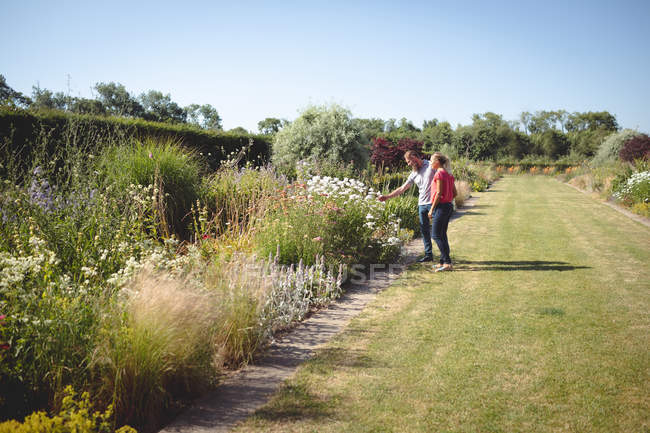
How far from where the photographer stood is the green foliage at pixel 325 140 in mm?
13961

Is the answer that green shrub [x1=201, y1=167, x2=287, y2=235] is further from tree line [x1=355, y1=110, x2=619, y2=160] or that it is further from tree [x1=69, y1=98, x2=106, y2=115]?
tree line [x1=355, y1=110, x2=619, y2=160]

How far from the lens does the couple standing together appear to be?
6.19 metres

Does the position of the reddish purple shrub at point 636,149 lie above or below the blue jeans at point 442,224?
above

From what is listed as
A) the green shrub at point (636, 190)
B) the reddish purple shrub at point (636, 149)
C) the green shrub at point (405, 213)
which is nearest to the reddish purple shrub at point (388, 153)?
the green shrub at point (405, 213)

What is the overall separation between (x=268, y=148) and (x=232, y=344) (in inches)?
578

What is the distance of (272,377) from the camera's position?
10.4 ft

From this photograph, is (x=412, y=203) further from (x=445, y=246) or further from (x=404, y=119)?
(x=404, y=119)

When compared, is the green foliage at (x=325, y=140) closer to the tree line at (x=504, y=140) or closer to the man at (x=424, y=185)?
the man at (x=424, y=185)

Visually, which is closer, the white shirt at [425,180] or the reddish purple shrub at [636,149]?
the white shirt at [425,180]

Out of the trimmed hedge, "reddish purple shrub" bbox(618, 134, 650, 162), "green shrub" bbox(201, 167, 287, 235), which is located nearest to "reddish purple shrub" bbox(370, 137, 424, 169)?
the trimmed hedge

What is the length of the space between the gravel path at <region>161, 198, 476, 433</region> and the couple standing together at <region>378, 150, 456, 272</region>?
1652 mm

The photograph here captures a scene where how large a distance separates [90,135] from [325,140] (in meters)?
7.17

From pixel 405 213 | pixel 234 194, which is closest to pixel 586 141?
pixel 405 213

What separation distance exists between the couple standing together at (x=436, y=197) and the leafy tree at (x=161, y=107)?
154 ft
